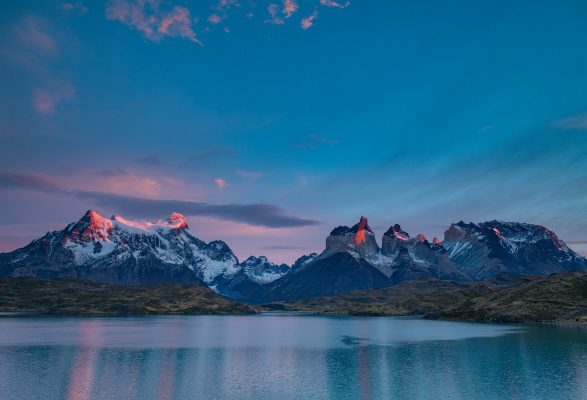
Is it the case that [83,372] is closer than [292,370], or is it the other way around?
[83,372]

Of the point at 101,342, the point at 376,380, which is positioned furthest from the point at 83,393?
the point at 101,342

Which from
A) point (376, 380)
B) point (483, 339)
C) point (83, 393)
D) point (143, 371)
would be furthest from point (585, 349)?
point (83, 393)

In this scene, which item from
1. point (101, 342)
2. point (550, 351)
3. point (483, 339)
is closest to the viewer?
point (550, 351)

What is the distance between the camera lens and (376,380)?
105500 millimetres

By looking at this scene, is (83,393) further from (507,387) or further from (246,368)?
(507,387)

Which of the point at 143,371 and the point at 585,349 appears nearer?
the point at 143,371

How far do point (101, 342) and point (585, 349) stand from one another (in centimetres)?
16263

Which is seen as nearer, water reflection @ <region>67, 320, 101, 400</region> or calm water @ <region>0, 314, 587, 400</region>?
water reflection @ <region>67, 320, 101, 400</region>

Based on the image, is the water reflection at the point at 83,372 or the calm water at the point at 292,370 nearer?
the water reflection at the point at 83,372

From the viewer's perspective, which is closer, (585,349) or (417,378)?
(417,378)

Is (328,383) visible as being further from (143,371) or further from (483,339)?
(483,339)

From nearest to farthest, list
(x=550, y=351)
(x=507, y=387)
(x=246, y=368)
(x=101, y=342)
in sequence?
1. (x=507, y=387)
2. (x=246, y=368)
3. (x=550, y=351)
4. (x=101, y=342)

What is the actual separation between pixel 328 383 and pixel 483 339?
114m

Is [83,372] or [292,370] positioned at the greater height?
[83,372]
